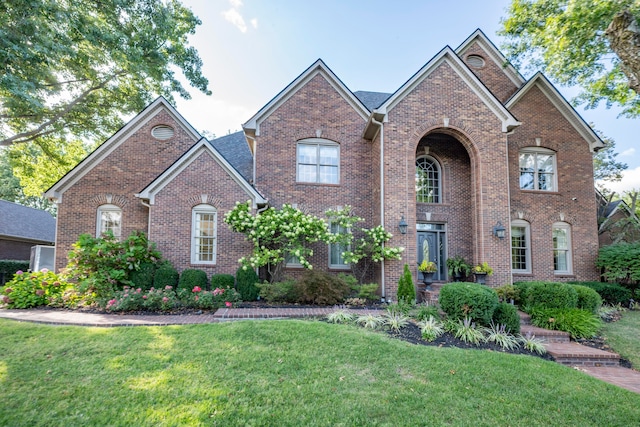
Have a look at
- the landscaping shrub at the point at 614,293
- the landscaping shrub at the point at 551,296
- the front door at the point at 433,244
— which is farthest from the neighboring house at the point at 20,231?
the landscaping shrub at the point at 614,293

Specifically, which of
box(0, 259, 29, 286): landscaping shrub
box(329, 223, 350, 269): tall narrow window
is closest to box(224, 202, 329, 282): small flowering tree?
box(329, 223, 350, 269): tall narrow window

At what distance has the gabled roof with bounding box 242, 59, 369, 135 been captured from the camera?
11.7 meters

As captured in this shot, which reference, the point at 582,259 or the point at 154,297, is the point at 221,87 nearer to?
the point at 154,297

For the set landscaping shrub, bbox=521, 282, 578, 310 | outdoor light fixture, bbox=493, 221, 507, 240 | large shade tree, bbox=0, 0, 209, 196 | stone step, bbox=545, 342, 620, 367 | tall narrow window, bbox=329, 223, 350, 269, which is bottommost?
stone step, bbox=545, 342, 620, 367

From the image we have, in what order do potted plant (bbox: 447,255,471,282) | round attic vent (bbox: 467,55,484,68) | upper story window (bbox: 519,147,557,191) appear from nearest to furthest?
potted plant (bbox: 447,255,471,282)
upper story window (bbox: 519,147,557,191)
round attic vent (bbox: 467,55,484,68)

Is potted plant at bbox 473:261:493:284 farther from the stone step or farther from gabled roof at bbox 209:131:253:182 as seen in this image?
gabled roof at bbox 209:131:253:182

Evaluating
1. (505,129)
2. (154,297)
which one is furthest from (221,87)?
(505,129)

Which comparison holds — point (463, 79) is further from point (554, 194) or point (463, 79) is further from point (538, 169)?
point (554, 194)

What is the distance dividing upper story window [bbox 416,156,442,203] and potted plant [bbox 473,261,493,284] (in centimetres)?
306

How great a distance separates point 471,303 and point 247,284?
602 centimetres

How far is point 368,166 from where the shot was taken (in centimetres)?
1219

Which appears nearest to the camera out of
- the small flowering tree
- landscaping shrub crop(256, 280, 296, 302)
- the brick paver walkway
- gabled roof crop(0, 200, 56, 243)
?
the brick paver walkway

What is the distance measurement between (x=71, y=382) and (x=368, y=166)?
10.3 metres

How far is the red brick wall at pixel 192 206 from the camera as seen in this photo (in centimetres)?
1002
